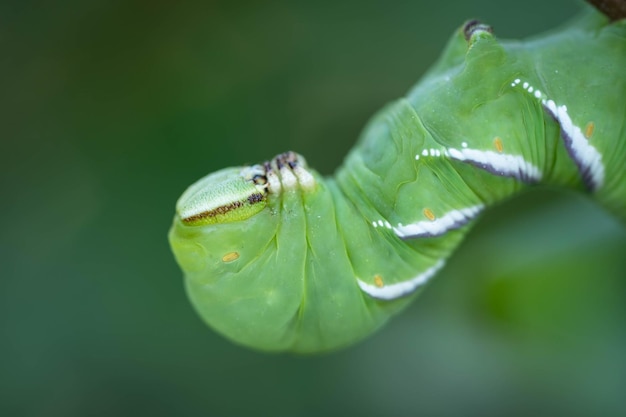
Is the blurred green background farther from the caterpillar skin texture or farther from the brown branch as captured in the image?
the brown branch

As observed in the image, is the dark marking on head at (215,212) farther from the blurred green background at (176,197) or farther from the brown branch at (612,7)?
the blurred green background at (176,197)

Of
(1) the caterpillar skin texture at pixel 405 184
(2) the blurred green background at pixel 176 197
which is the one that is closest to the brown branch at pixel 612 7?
(1) the caterpillar skin texture at pixel 405 184

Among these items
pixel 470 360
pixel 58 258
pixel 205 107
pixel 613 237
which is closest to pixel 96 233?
pixel 58 258

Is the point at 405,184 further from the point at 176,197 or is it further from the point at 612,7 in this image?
the point at 176,197

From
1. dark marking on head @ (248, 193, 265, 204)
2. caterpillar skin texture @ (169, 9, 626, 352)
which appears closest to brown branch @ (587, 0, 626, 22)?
caterpillar skin texture @ (169, 9, 626, 352)

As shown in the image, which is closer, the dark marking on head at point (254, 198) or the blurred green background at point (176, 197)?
the dark marking on head at point (254, 198)
